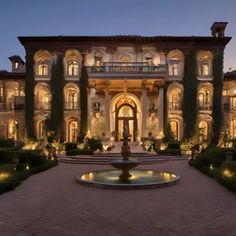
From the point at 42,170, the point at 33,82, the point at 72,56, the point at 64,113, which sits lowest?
the point at 42,170

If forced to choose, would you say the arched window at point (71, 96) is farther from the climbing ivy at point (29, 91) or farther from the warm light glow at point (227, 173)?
the warm light glow at point (227, 173)

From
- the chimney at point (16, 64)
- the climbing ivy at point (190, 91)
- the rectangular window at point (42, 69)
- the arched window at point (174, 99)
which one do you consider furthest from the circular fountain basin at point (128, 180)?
the chimney at point (16, 64)

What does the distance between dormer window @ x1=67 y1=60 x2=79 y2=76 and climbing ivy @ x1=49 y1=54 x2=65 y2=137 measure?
0.88m

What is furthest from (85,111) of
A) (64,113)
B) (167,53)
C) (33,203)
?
(33,203)

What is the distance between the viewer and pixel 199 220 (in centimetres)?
762

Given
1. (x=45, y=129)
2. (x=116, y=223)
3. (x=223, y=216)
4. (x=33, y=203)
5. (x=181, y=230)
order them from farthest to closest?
(x=45, y=129), (x=33, y=203), (x=223, y=216), (x=116, y=223), (x=181, y=230)

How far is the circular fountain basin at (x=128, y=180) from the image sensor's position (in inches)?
472

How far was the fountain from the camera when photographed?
39.4 feet

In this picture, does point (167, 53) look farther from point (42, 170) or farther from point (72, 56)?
point (42, 170)

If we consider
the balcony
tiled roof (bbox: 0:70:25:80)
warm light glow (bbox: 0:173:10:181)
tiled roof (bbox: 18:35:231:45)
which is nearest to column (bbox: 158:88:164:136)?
the balcony

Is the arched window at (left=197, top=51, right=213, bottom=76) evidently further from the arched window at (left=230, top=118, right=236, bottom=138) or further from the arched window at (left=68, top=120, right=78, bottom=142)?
the arched window at (left=68, top=120, right=78, bottom=142)

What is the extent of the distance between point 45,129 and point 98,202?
2695cm

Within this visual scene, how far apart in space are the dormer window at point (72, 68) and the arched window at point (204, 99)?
51.5 ft

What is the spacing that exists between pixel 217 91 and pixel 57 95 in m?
19.6
